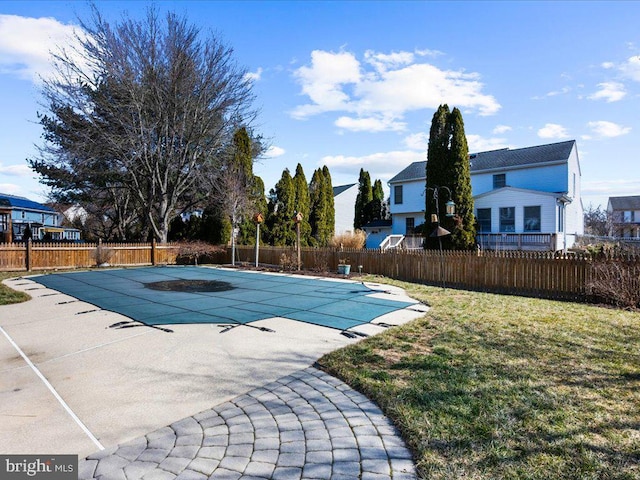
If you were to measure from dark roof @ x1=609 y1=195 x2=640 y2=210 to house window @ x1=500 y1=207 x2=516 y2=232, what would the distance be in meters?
38.1

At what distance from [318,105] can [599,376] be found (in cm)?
1503

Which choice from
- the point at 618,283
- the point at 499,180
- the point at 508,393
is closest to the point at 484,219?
the point at 499,180

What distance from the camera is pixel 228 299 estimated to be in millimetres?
8172

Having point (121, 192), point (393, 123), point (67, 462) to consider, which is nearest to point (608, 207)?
point (393, 123)

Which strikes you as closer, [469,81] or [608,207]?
[469,81]

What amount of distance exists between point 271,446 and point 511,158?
25854 mm

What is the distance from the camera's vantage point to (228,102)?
2092 cm

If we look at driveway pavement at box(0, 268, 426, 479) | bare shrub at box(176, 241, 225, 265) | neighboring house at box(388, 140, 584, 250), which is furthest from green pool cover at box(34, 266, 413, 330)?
neighboring house at box(388, 140, 584, 250)

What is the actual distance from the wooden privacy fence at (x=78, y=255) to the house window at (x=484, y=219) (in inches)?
734

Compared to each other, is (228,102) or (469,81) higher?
(228,102)

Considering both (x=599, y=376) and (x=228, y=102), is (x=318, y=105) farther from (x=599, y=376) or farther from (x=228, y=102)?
(x=599, y=376)

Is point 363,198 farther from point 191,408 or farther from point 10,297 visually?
point 191,408

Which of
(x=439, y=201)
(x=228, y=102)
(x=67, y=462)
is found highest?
(x=228, y=102)

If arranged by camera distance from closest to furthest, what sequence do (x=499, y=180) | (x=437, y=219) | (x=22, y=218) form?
(x=437, y=219)
(x=499, y=180)
(x=22, y=218)
